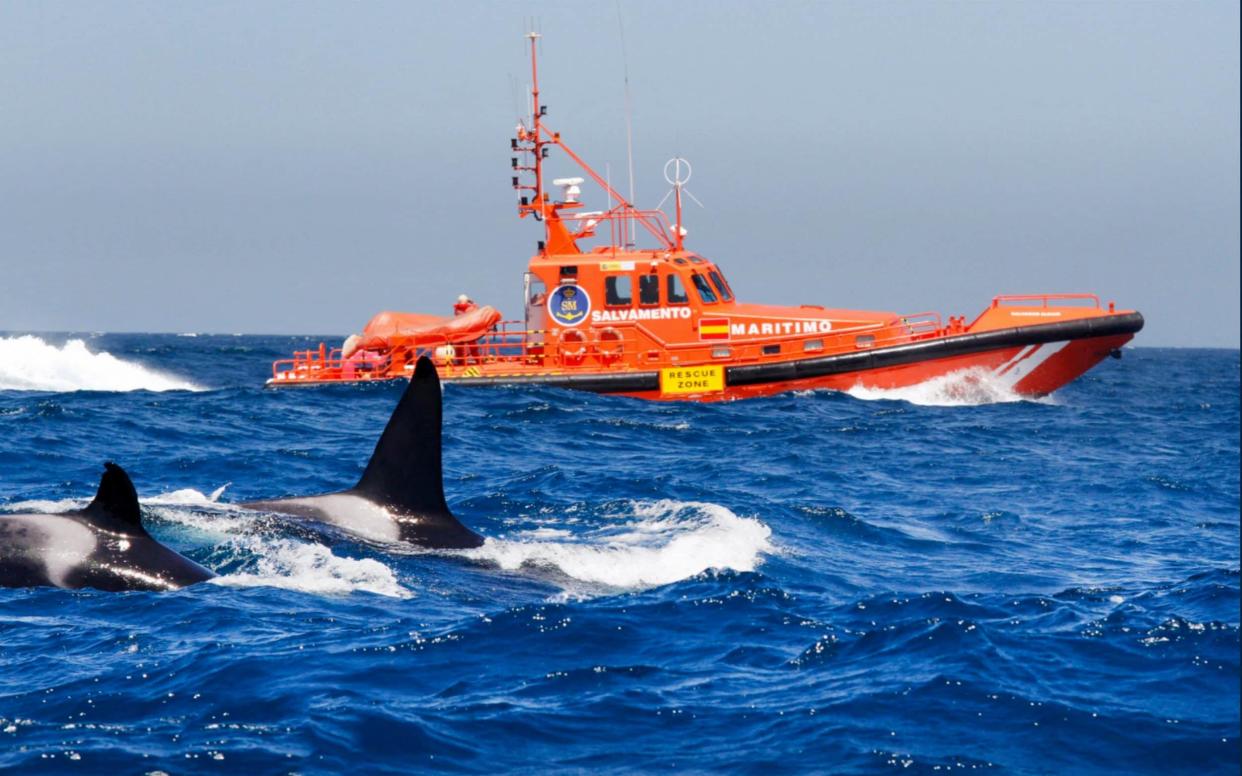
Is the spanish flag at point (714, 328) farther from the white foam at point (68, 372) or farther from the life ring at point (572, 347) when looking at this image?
the white foam at point (68, 372)

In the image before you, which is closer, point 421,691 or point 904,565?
point 421,691

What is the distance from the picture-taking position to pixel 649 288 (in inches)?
1085

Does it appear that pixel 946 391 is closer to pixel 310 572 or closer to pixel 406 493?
pixel 406 493

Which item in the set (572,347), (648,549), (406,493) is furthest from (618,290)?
(406,493)

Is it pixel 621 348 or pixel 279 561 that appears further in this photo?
pixel 621 348

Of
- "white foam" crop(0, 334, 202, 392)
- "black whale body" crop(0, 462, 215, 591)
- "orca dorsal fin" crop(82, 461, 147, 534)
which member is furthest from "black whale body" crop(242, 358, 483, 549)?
"white foam" crop(0, 334, 202, 392)

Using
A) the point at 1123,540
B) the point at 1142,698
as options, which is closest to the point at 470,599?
the point at 1142,698

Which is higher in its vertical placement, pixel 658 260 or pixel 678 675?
pixel 658 260

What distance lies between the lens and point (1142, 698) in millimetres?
7574

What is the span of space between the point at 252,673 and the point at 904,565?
6.00 meters

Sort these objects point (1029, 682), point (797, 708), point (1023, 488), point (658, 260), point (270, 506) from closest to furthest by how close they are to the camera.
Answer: point (797, 708) < point (1029, 682) < point (270, 506) < point (1023, 488) < point (658, 260)

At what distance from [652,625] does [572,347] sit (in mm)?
19009

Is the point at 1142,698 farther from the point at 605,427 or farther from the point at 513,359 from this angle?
the point at 513,359

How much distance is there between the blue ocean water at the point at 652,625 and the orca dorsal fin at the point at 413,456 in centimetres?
63
